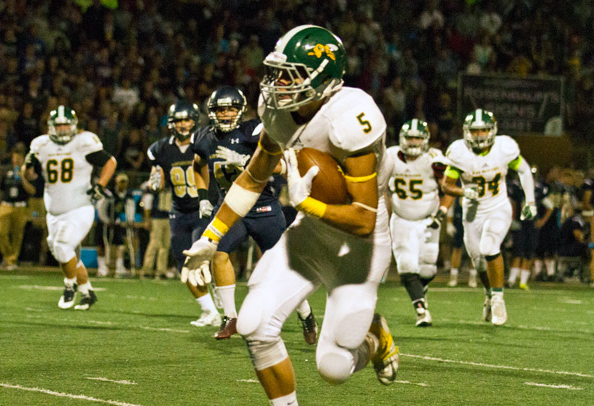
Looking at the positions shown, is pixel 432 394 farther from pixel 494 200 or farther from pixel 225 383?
pixel 494 200

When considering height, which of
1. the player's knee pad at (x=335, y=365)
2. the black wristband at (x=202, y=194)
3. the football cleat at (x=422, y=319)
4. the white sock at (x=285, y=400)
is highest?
the black wristband at (x=202, y=194)

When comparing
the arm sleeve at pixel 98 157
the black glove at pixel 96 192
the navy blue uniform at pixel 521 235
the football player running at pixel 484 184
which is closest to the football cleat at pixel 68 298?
the black glove at pixel 96 192

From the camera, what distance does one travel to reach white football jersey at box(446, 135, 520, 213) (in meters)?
9.58

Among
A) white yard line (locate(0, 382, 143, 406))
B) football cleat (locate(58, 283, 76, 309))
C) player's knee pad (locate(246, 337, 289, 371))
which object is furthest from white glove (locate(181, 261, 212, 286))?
football cleat (locate(58, 283, 76, 309))

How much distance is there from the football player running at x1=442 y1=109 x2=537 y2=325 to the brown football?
16.9 feet

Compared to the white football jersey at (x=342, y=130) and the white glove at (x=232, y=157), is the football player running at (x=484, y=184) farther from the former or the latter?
the white football jersey at (x=342, y=130)

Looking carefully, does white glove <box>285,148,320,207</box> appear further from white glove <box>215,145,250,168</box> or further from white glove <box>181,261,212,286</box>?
white glove <box>215,145,250,168</box>

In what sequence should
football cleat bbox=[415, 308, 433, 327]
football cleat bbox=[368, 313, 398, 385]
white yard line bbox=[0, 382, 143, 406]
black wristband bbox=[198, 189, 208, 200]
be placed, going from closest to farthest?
football cleat bbox=[368, 313, 398, 385] → white yard line bbox=[0, 382, 143, 406] → black wristband bbox=[198, 189, 208, 200] → football cleat bbox=[415, 308, 433, 327]

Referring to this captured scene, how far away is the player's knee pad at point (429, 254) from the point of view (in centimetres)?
953

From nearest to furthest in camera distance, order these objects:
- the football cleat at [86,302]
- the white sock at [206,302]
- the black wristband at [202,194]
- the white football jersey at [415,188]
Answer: the black wristband at [202,194] < the white sock at [206,302] < the white football jersey at [415,188] < the football cleat at [86,302]

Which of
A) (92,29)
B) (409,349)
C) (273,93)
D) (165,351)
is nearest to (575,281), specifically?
(92,29)

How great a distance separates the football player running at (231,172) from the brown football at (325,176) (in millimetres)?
3031

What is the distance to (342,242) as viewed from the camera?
445 centimetres

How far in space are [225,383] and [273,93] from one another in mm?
2038
